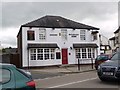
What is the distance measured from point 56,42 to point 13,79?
91.1ft

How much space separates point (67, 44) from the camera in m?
34.2

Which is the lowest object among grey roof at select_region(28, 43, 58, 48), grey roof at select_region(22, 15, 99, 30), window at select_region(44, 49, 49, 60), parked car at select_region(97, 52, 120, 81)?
parked car at select_region(97, 52, 120, 81)

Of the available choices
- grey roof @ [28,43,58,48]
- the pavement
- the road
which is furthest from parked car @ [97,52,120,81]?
grey roof @ [28,43,58,48]

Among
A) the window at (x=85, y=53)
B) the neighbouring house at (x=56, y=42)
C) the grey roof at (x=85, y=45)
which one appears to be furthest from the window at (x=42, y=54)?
the window at (x=85, y=53)

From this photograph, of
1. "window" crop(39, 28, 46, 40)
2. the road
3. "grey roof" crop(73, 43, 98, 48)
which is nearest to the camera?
the road

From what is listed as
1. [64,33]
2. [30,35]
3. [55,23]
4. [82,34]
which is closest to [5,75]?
[30,35]

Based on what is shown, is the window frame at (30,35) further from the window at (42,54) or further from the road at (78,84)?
the road at (78,84)

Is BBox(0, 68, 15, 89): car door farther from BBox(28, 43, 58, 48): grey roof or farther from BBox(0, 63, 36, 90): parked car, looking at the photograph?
BBox(28, 43, 58, 48): grey roof

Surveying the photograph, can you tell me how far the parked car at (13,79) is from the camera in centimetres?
586

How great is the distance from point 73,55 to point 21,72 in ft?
93.3

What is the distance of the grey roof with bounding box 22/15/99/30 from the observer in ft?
110

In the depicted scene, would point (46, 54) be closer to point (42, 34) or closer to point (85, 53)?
point (42, 34)

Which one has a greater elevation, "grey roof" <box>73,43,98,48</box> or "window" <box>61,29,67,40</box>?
"window" <box>61,29,67,40</box>

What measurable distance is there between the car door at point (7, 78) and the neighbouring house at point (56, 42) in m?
25.6
